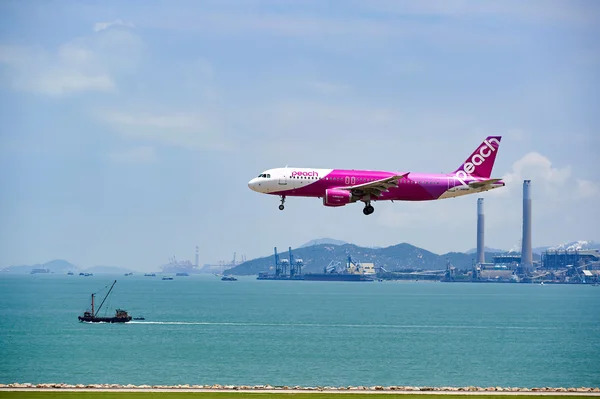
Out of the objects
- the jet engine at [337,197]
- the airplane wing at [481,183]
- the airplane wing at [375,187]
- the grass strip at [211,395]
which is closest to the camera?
the grass strip at [211,395]

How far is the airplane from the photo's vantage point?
7619cm

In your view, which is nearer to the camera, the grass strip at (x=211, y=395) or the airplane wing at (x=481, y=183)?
the grass strip at (x=211, y=395)

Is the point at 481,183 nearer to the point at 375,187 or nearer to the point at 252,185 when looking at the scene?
the point at 375,187

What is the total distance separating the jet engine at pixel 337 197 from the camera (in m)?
75.1

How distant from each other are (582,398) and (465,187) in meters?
21.5

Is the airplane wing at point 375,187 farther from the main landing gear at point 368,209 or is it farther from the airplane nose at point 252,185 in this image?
the airplane nose at point 252,185

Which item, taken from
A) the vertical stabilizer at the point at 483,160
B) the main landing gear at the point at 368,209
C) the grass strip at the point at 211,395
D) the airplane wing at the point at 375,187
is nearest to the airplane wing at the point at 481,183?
the vertical stabilizer at the point at 483,160

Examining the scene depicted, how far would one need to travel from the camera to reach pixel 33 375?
136875 mm

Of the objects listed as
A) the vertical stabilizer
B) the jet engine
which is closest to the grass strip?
the jet engine

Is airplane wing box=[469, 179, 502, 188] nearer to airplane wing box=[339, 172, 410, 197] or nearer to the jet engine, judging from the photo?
airplane wing box=[339, 172, 410, 197]

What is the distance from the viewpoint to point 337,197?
75375 millimetres

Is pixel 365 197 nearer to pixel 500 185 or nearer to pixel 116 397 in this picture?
pixel 500 185

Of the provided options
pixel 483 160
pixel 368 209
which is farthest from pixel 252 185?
pixel 483 160

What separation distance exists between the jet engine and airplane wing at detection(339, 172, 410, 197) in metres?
0.86
